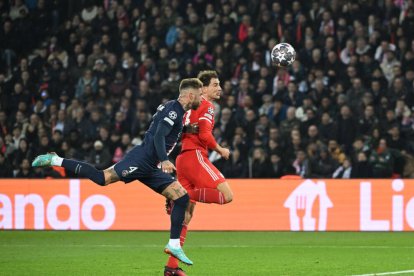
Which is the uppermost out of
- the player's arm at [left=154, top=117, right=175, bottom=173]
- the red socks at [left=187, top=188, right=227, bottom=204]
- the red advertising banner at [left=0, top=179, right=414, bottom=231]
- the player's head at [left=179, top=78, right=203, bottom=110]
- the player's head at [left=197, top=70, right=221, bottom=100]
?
the player's head at [left=197, top=70, right=221, bottom=100]

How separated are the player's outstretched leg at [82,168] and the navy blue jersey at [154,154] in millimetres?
117

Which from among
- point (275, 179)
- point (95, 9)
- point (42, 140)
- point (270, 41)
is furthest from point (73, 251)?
point (95, 9)

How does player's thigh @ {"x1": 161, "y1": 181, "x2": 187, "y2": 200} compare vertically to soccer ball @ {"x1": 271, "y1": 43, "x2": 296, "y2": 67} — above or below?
below

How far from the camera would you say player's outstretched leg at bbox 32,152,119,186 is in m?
9.86

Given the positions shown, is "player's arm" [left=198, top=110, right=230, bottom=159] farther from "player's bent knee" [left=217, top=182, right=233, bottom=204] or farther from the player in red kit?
"player's bent knee" [left=217, top=182, right=233, bottom=204]

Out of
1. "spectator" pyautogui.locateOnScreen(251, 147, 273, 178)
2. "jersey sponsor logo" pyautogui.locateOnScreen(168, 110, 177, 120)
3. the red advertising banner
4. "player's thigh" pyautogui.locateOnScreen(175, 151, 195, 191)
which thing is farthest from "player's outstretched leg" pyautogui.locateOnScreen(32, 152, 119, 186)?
"spectator" pyautogui.locateOnScreen(251, 147, 273, 178)

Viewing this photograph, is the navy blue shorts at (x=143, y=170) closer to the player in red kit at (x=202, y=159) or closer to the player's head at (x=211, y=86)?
the player in red kit at (x=202, y=159)

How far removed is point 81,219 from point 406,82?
706 centimetres

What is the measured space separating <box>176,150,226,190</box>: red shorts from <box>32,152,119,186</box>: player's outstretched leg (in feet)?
4.28

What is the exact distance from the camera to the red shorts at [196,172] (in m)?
10.9

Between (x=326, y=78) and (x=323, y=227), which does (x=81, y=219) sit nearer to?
(x=323, y=227)

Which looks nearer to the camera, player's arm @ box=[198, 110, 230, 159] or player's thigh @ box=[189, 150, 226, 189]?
player's thigh @ box=[189, 150, 226, 189]

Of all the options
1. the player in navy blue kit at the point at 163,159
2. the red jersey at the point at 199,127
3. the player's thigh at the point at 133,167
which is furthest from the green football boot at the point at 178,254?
the red jersey at the point at 199,127

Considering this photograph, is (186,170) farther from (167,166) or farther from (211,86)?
(167,166)
